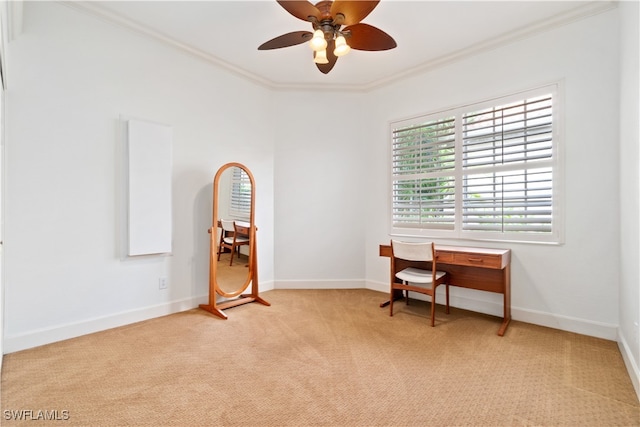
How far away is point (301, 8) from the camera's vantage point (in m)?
2.18

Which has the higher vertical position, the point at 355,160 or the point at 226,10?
the point at 226,10

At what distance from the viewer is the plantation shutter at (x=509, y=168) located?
2.95 metres

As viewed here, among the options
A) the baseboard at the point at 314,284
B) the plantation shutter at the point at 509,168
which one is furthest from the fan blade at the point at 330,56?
the baseboard at the point at 314,284

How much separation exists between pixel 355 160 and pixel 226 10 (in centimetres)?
238

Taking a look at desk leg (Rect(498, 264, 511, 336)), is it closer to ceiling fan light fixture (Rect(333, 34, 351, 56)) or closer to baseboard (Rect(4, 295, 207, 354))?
ceiling fan light fixture (Rect(333, 34, 351, 56))

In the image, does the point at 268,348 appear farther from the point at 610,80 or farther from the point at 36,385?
the point at 610,80

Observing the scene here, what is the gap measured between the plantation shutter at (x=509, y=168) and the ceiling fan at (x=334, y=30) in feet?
4.99

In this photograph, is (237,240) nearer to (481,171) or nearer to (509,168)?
(481,171)

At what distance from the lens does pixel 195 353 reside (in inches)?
93.9

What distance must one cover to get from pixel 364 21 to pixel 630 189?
8.25ft

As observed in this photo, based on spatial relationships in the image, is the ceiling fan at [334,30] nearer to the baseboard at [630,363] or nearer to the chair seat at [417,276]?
the chair seat at [417,276]

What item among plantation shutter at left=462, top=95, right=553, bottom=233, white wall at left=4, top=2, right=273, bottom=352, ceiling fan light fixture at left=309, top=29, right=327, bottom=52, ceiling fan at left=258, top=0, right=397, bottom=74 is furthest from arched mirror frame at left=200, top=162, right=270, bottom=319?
plantation shutter at left=462, top=95, right=553, bottom=233

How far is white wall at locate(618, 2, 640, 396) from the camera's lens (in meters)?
1.98

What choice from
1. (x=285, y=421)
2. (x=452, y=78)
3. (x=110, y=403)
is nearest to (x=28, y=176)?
(x=110, y=403)
